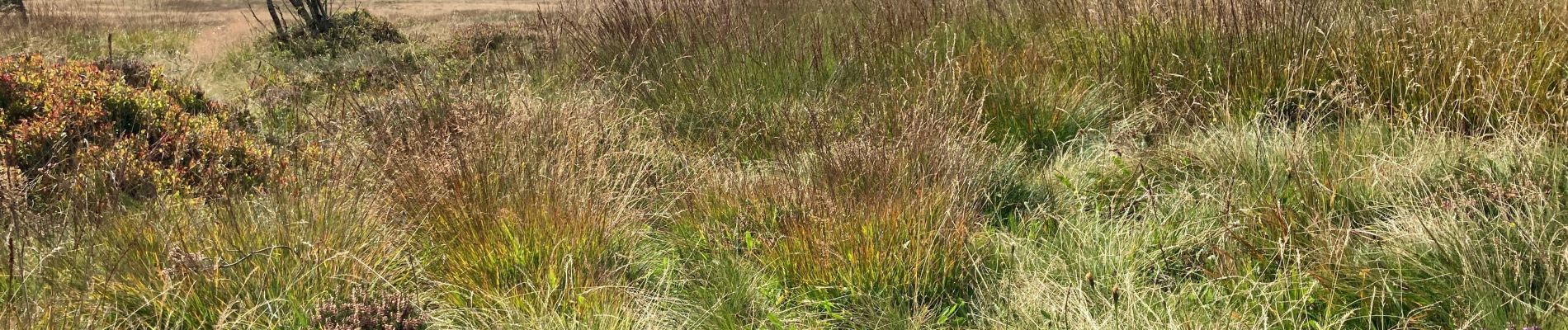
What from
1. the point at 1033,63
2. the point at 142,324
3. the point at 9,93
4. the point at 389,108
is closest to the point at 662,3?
the point at 389,108

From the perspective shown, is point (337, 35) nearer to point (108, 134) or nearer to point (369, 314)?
point (108, 134)

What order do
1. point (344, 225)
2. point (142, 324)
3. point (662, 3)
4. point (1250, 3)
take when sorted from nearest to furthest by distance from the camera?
point (142, 324)
point (344, 225)
point (1250, 3)
point (662, 3)

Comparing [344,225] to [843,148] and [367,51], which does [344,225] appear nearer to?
[843,148]

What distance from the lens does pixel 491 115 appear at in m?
3.29

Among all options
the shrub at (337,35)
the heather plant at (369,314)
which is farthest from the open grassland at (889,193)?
the shrub at (337,35)

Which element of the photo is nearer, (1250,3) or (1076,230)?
(1076,230)

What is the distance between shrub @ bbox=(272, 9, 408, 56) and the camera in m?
9.23

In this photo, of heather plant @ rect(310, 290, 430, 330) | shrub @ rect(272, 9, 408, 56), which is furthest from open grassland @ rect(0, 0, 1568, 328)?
shrub @ rect(272, 9, 408, 56)

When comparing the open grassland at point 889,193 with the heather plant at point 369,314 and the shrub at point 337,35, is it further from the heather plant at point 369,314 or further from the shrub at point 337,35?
the shrub at point 337,35

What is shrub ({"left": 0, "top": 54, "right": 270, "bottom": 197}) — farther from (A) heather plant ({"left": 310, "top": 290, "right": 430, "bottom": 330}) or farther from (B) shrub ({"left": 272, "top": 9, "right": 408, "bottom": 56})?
(B) shrub ({"left": 272, "top": 9, "right": 408, "bottom": 56})

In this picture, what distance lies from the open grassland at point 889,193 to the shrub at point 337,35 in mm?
5339

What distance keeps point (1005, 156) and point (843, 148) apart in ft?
2.41

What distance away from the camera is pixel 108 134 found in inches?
117

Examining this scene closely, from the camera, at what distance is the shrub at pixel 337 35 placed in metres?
9.23
